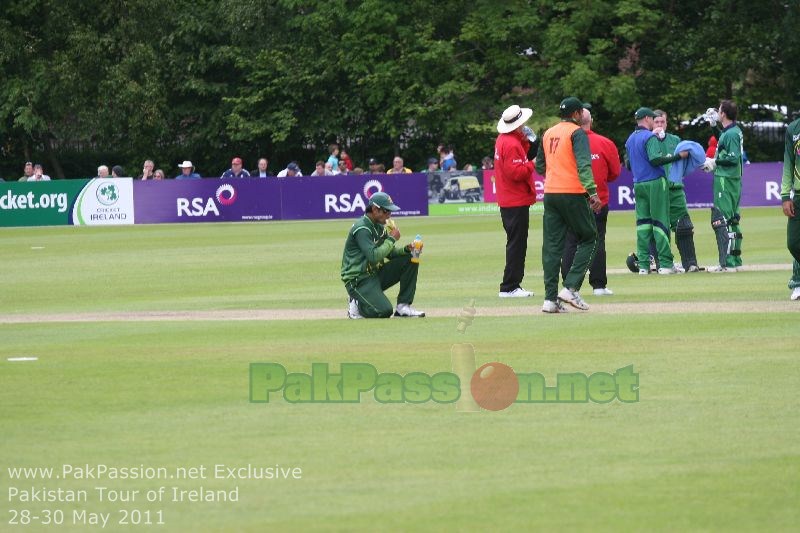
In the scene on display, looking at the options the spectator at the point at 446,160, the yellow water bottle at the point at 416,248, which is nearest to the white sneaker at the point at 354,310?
the yellow water bottle at the point at 416,248

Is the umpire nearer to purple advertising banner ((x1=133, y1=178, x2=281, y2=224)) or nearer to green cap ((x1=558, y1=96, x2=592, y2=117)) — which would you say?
green cap ((x1=558, y1=96, x2=592, y2=117))

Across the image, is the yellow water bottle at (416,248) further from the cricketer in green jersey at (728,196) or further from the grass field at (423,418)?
the cricketer in green jersey at (728,196)

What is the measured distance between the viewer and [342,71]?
5250cm

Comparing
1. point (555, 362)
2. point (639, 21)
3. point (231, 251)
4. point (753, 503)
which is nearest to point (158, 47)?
point (639, 21)

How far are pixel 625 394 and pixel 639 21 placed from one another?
1621 inches

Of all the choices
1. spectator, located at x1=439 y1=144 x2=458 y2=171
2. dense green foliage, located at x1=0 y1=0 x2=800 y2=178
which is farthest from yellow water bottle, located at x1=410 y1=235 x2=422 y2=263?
dense green foliage, located at x1=0 y1=0 x2=800 y2=178

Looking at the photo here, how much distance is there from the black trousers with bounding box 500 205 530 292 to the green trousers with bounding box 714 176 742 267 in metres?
4.16

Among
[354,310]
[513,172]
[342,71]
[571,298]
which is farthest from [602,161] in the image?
[342,71]

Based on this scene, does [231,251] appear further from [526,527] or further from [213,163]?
[213,163]

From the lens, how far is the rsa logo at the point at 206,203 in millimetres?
40375

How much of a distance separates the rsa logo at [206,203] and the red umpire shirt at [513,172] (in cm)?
2409

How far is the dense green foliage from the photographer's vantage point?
165 ft

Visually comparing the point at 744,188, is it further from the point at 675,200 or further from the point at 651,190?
the point at 651,190
